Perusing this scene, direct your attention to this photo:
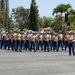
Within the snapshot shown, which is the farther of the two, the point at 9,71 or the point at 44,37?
the point at 44,37

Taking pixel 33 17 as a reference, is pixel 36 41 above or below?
below

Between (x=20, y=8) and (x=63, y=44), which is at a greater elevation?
(x=20, y=8)

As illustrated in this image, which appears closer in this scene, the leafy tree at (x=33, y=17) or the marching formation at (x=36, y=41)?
the marching formation at (x=36, y=41)

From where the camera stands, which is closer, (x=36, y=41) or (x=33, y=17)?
(x=36, y=41)

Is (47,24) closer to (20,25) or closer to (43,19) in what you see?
(43,19)

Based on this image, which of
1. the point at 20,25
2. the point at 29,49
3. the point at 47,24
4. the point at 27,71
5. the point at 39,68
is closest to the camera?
→ the point at 27,71

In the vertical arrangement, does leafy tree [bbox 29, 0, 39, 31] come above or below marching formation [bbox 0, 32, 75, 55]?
above

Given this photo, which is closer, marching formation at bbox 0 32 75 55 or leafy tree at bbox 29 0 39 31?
marching formation at bbox 0 32 75 55

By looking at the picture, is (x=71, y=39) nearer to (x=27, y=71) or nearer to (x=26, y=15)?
(x=27, y=71)

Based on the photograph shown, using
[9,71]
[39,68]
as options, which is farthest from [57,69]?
[9,71]

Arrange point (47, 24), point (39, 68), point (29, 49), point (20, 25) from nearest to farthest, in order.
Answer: point (39, 68) < point (29, 49) < point (20, 25) < point (47, 24)

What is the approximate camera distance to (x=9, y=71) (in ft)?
46.2

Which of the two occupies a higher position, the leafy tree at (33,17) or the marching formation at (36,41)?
the leafy tree at (33,17)

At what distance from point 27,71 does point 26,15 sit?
94870mm
